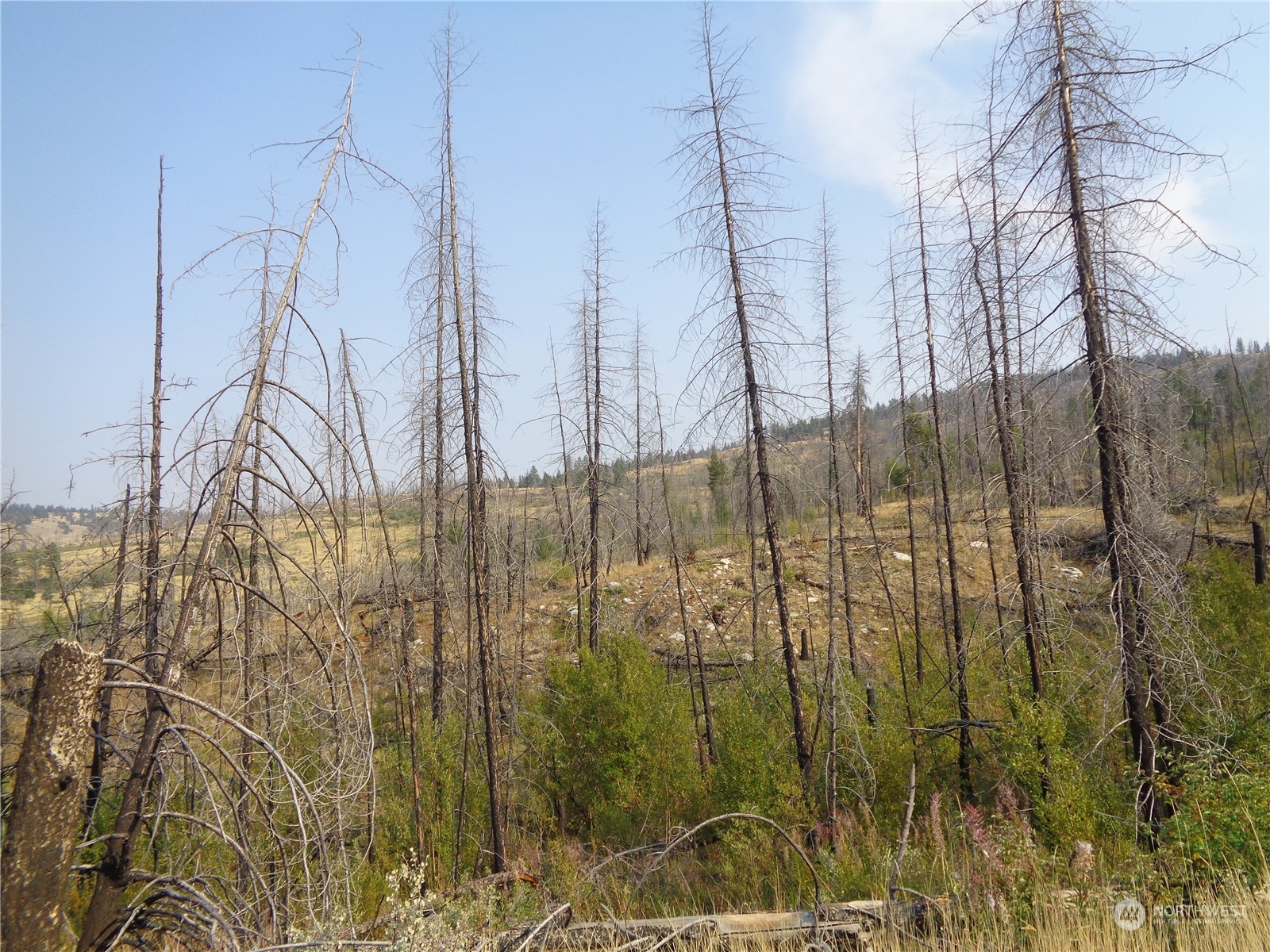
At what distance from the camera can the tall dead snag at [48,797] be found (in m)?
2.45

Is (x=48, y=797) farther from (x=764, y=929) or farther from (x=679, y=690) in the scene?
(x=679, y=690)

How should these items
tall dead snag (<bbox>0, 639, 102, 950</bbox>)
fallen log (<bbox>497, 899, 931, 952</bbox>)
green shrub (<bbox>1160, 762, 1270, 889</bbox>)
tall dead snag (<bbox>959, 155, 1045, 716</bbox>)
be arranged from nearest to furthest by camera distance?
tall dead snag (<bbox>0, 639, 102, 950</bbox>) → fallen log (<bbox>497, 899, 931, 952</bbox>) → green shrub (<bbox>1160, 762, 1270, 889</bbox>) → tall dead snag (<bbox>959, 155, 1045, 716</bbox>)

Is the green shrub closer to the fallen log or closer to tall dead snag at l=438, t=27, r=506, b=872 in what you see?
the fallen log

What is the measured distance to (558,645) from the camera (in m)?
23.0

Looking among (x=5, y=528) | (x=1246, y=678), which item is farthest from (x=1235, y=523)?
(x=5, y=528)

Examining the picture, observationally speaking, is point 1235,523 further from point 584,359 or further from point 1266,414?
point 584,359

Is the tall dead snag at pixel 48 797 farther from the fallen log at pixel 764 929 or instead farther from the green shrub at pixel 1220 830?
the green shrub at pixel 1220 830

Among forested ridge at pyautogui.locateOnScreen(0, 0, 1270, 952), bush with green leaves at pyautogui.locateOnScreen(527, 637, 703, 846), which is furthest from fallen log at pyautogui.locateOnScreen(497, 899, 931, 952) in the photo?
bush with green leaves at pyautogui.locateOnScreen(527, 637, 703, 846)

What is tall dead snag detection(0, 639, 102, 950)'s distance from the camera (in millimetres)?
2445

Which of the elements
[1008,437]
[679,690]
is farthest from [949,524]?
[679,690]

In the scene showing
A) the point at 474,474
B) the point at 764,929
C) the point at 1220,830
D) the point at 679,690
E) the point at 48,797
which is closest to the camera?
the point at 48,797

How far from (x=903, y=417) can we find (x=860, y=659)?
8.12 meters

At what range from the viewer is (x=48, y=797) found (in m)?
2.51

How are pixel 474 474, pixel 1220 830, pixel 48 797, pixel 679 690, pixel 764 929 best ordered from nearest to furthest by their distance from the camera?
pixel 48 797, pixel 764 929, pixel 1220 830, pixel 474 474, pixel 679 690
